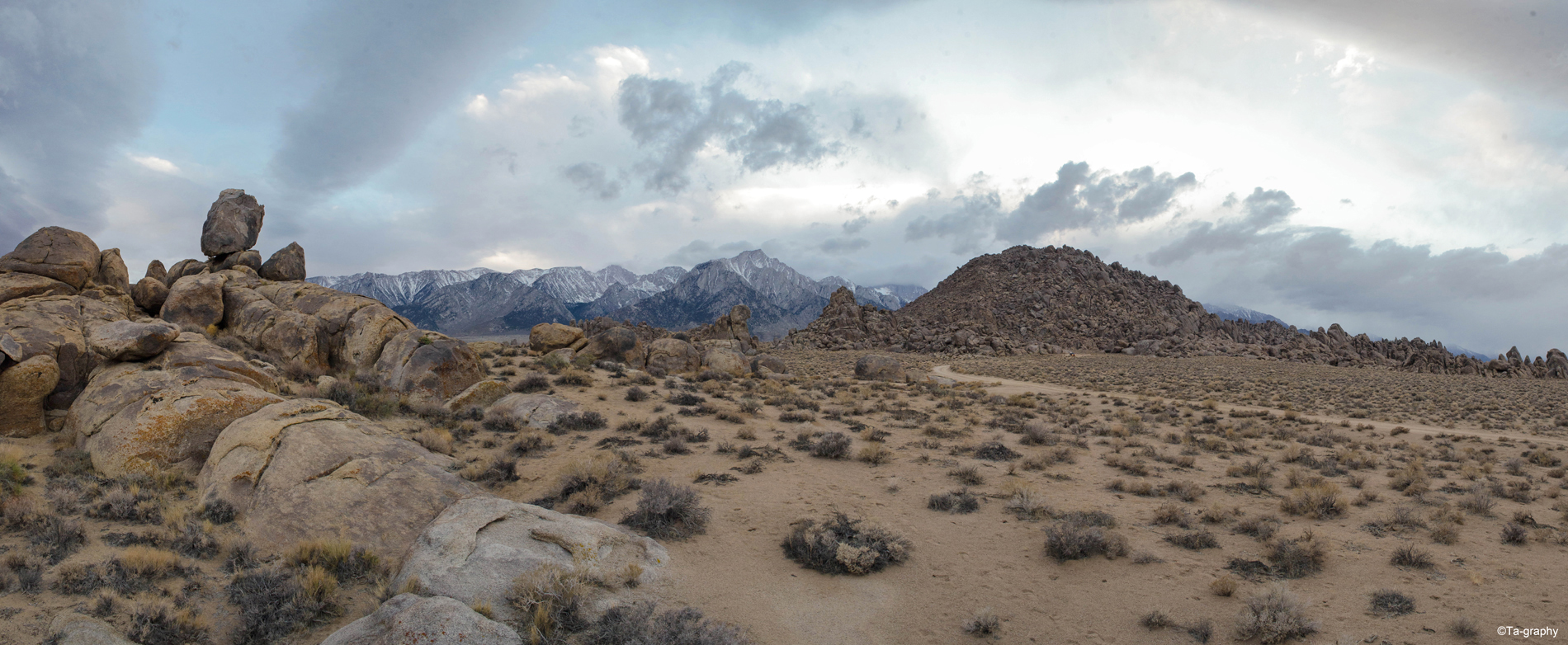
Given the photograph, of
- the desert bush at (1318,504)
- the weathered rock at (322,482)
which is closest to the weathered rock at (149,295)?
the weathered rock at (322,482)

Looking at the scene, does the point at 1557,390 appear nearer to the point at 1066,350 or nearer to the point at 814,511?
the point at 1066,350

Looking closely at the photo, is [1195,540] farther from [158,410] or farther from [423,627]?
[158,410]

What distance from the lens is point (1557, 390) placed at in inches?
1435

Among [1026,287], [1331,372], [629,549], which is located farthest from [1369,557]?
[1026,287]

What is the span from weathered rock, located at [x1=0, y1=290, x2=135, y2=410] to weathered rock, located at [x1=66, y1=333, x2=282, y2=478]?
0.53 meters

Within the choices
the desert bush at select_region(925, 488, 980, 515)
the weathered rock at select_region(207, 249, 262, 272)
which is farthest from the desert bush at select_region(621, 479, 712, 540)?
the weathered rock at select_region(207, 249, 262, 272)

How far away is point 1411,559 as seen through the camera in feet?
26.5

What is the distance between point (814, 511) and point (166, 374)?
13107 mm

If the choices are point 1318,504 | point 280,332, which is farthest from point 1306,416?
point 280,332

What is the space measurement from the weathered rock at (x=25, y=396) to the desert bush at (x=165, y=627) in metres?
8.85

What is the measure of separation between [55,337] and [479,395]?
8291 mm

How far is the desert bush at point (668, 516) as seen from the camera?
30.4ft

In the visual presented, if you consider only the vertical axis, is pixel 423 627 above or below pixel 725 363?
below

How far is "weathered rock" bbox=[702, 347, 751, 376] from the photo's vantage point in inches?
1198
